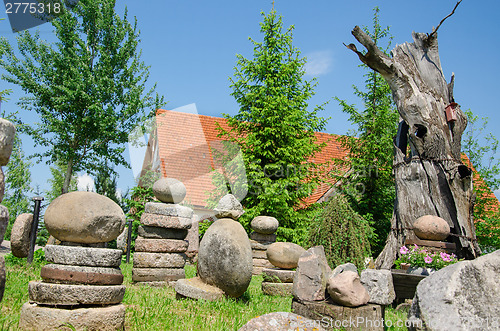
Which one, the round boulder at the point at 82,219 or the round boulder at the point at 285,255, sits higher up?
the round boulder at the point at 82,219

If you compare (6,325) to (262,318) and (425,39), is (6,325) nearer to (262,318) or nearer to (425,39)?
(262,318)

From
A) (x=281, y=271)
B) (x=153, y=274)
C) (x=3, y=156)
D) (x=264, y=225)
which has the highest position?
(x=3, y=156)

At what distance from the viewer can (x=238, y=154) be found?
13016mm

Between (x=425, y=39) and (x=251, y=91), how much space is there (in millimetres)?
6435

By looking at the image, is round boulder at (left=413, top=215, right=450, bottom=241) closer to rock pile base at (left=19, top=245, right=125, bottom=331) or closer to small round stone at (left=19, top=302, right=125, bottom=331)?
rock pile base at (left=19, top=245, right=125, bottom=331)

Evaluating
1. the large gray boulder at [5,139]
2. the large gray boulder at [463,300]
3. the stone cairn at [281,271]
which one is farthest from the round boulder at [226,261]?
the large gray boulder at [5,139]

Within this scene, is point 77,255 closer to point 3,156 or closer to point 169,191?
point 3,156

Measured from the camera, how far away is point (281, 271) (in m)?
6.89

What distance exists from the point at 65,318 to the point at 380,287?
10.8 ft

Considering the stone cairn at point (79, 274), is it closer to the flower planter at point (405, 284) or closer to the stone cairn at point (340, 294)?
the stone cairn at point (340, 294)

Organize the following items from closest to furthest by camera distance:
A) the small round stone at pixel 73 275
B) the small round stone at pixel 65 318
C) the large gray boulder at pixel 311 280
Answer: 1. the small round stone at pixel 65 318
2. the small round stone at pixel 73 275
3. the large gray boulder at pixel 311 280

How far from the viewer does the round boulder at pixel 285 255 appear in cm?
688

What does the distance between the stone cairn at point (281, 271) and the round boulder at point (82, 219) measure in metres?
3.93

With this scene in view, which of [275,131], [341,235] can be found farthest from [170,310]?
[275,131]
